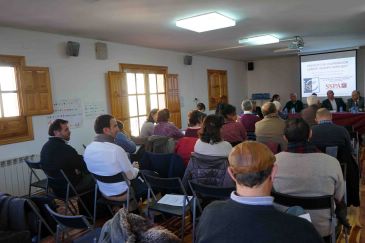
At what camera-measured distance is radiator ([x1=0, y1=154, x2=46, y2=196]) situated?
3826 mm

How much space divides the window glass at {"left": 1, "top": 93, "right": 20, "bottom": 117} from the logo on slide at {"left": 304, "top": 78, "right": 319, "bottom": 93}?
7.56 meters

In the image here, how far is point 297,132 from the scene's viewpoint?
199 cm

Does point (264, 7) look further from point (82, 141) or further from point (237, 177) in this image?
point (82, 141)

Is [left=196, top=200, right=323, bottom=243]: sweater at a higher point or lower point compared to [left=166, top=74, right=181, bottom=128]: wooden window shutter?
lower

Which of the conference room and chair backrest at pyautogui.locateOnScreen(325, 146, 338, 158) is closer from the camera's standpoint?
chair backrest at pyautogui.locateOnScreen(325, 146, 338, 158)

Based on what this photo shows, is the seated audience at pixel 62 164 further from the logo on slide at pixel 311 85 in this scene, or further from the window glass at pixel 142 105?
the logo on slide at pixel 311 85

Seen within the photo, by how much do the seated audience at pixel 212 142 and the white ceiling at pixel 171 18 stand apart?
58.1 inches

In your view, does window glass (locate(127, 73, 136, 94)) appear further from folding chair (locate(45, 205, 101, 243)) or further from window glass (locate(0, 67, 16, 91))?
folding chair (locate(45, 205, 101, 243))

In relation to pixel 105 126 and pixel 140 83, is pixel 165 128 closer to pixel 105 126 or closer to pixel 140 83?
→ pixel 105 126

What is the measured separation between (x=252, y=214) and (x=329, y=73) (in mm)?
8340

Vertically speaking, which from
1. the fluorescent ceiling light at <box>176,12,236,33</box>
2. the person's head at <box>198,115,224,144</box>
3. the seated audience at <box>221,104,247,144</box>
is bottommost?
the seated audience at <box>221,104,247,144</box>

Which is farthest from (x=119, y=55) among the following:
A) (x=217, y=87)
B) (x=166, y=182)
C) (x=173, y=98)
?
(x=217, y=87)

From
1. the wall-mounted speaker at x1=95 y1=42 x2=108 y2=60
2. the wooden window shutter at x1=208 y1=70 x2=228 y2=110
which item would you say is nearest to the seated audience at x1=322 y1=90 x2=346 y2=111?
the wooden window shutter at x1=208 y1=70 x2=228 y2=110

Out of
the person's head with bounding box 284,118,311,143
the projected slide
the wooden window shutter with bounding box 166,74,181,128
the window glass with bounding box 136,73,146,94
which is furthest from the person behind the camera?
the projected slide
